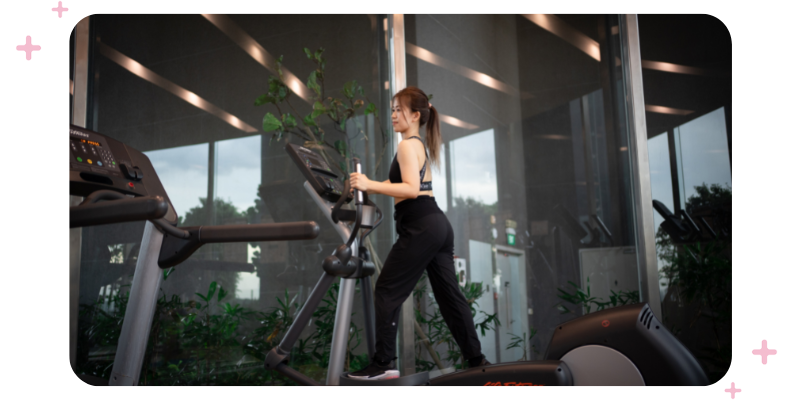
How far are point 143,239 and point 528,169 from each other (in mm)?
2196

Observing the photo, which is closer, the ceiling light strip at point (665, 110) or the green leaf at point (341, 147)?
the ceiling light strip at point (665, 110)

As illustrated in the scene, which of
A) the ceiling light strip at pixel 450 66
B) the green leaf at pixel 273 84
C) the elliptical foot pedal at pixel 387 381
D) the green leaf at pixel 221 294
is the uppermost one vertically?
the ceiling light strip at pixel 450 66

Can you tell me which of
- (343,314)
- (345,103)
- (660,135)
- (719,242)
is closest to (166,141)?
(345,103)

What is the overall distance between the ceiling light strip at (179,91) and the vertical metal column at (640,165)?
2227 millimetres

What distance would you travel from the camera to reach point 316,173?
221 cm

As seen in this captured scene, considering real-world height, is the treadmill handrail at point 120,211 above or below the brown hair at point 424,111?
below

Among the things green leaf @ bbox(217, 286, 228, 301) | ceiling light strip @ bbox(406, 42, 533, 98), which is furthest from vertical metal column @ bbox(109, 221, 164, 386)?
ceiling light strip @ bbox(406, 42, 533, 98)

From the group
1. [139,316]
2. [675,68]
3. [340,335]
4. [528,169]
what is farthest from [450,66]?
[139,316]

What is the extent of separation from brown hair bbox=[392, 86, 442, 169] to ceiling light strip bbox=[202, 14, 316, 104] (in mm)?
1158

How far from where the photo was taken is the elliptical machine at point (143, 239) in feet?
4.91

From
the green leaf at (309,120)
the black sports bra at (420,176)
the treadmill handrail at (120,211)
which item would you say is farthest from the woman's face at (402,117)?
the treadmill handrail at (120,211)

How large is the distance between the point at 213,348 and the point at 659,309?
2.44 m
